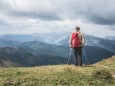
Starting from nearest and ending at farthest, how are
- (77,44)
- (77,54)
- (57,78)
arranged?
(57,78) < (77,44) < (77,54)

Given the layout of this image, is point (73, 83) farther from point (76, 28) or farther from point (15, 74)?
point (76, 28)

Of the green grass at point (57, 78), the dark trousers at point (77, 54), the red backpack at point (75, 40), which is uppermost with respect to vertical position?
the red backpack at point (75, 40)

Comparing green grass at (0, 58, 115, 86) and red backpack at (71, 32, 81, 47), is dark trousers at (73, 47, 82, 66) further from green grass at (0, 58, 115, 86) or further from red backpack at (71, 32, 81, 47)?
green grass at (0, 58, 115, 86)

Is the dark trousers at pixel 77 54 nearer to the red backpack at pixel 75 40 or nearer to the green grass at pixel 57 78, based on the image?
the red backpack at pixel 75 40

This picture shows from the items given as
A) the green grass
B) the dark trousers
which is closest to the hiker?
the dark trousers

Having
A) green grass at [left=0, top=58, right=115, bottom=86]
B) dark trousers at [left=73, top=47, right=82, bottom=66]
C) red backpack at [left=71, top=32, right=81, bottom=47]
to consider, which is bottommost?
green grass at [left=0, top=58, right=115, bottom=86]

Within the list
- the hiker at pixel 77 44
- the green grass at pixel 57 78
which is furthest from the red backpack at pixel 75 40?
the green grass at pixel 57 78

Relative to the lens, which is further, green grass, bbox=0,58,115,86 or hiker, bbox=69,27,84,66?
hiker, bbox=69,27,84,66

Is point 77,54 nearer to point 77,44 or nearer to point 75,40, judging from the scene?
point 77,44

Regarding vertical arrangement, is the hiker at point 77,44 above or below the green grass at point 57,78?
above

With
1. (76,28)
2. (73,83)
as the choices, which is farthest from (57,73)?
(76,28)

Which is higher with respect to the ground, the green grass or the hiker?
the hiker

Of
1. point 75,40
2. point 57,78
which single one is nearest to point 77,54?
point 75,40

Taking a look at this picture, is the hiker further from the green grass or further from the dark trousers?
the green grass
